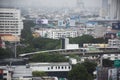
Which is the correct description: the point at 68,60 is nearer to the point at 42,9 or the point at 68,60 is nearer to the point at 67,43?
the point at 67,43

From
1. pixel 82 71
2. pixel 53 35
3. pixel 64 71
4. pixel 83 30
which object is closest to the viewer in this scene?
pixel 82 71

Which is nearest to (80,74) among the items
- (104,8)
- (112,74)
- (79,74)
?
(79,74)

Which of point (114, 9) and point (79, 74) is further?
point (114, 9)

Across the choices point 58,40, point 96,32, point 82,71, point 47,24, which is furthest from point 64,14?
point 82,71

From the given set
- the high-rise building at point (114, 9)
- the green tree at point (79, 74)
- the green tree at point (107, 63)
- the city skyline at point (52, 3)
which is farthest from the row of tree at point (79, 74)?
the city skyline at point (52, 3)

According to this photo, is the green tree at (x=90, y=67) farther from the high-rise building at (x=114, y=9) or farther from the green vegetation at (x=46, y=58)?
the high-rise building at (x=114, y=9)

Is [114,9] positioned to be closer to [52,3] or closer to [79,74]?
[52,3]

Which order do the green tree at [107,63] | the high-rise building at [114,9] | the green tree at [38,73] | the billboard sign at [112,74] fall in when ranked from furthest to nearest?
the high-rise building at [114,9] → the green tree at [107,63] → the green tree at [38,73] → the billboard sign at [112,74]

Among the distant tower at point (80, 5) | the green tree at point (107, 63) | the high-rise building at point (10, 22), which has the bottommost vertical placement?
the green tree at point (107, 63)
